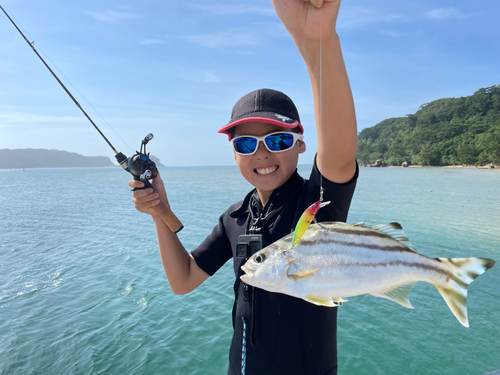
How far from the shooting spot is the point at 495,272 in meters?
8.49

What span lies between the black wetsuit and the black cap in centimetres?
38

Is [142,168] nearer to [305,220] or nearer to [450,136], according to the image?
[305,220]

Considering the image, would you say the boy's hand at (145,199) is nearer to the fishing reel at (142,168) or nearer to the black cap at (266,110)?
the fishing reel at (142,168)

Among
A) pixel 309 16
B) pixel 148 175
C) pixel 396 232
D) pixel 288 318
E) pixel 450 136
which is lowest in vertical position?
pixel 288 318

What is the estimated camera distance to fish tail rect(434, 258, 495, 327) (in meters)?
1.31

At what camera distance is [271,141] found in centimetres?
197

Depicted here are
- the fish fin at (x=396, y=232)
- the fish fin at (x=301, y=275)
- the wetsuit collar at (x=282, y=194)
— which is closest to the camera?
the fish fin at (x=301, y=275)

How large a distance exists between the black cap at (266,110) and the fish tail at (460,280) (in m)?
1.13

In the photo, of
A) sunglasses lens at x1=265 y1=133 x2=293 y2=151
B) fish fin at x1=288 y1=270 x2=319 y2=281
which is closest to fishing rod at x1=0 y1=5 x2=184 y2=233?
sunglasses lens at x1=265 y1=133 x2=293 y2=151

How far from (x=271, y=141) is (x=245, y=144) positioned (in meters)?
0.19

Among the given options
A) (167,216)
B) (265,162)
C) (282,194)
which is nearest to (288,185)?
(282,194)

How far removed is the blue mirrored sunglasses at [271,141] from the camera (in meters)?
1.96

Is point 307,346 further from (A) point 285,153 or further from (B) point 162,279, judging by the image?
(B) point 162,279

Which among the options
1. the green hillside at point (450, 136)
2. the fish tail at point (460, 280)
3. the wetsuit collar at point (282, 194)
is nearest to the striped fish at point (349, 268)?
the fish tail at point (460, 280)
